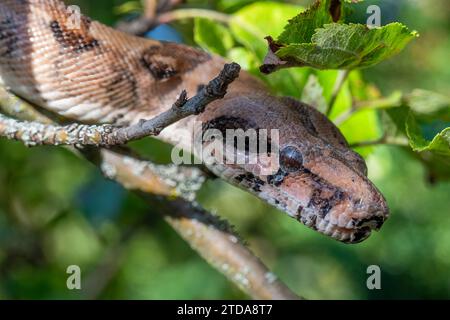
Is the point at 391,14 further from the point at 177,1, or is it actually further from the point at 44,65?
the point at 44,65

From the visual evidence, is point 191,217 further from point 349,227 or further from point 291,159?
point 349,227

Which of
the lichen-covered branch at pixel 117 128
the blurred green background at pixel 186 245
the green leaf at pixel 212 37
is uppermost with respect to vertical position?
the lichen-covered branch at pixel 117 128

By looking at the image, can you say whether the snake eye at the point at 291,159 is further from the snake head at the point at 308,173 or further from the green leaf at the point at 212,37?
the green leaf at the point at 212,37

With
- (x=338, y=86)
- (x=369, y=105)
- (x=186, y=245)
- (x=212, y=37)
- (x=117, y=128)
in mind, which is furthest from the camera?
(x=186, y=245)

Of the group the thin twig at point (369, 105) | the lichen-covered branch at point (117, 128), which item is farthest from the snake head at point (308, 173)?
the lichen-covered branch at point (117, 128)

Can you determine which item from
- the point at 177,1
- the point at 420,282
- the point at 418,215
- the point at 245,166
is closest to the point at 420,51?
the point at 418,215

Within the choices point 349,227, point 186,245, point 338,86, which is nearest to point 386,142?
point 338,86

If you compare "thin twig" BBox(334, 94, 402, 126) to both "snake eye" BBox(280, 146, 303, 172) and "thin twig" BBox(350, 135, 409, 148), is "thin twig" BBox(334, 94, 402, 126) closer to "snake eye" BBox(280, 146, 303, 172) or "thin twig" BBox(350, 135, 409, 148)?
"thin twig" BBox(350, 135, 409, 148)

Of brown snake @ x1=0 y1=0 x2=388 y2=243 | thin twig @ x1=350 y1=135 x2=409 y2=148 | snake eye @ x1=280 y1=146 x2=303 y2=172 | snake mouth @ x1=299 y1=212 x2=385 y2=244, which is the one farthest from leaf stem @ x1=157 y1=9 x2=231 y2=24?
snake mouth @ x1=299 y1=212 x2=385 y2=244
